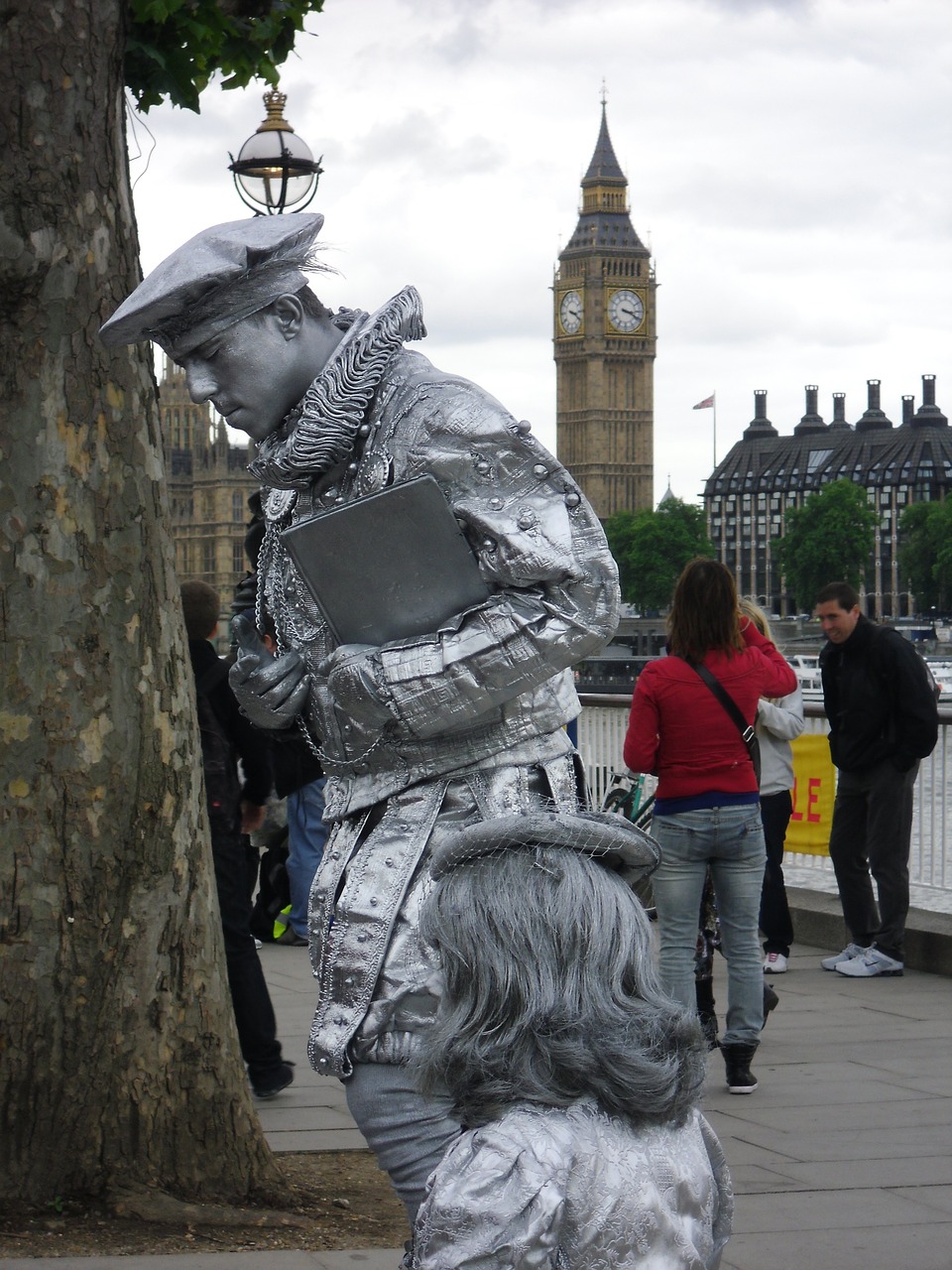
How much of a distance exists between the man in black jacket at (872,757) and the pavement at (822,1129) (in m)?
0.29

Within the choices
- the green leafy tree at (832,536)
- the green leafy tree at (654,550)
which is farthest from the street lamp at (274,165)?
the green leafy tree at (654,550)

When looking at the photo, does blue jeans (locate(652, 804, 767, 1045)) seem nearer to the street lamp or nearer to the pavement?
the pavement

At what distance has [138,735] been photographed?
454cm

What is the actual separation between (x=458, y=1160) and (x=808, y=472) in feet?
503

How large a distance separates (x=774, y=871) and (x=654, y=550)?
12840cm

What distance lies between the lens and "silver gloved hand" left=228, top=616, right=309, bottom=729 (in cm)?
284

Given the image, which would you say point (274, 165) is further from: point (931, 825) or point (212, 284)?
point (212, 284)

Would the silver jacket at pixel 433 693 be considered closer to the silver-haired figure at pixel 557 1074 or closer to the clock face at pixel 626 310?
the silver-haired figure at pixel 557 1074

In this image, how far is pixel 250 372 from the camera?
2795 millimetres

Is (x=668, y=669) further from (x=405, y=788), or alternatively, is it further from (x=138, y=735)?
(x=405, y=788)

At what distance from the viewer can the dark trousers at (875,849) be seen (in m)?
8.62

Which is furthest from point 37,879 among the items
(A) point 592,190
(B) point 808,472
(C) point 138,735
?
(A) point 592,190

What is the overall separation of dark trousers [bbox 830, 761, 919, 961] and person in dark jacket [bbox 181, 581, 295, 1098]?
3232 millimetres

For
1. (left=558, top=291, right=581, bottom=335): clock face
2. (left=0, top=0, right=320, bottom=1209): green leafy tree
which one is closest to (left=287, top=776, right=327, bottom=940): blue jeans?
(left=0, top=0, right=320, bottom=1209): green leafy tree
